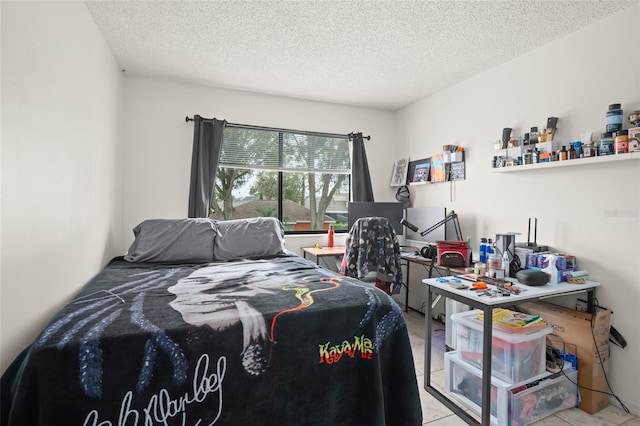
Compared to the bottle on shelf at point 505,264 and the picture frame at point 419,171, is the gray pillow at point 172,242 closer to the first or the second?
the bottle on shelf at point 505,264

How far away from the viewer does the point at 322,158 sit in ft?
13.3

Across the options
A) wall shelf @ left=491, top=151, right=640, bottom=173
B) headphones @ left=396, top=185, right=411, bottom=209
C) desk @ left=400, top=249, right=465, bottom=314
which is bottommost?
desk @ left=400, top=249, right=465, bottom=314

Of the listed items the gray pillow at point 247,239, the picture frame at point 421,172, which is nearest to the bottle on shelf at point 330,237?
the gray pillow at point 247,239

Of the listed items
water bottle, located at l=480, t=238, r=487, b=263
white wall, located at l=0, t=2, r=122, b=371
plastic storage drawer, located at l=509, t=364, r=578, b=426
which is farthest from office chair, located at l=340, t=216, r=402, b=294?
white wall, located at l=0, t=2, r=122, b=371

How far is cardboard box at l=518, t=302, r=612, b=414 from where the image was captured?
1966mm

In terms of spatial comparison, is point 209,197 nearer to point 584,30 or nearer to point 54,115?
point 54,115

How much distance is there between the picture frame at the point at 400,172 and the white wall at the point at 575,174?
91cm

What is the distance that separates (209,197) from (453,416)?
9.34ft

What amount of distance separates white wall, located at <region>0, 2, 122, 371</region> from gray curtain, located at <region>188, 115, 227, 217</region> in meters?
0.97

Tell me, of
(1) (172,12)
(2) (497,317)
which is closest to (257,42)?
(1) (172,12)

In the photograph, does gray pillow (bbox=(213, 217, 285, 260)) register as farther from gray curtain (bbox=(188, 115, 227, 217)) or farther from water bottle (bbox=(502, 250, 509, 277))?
water bottle (bbox=(502, 250, 509, 277))

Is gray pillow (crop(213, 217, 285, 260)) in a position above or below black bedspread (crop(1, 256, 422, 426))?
above

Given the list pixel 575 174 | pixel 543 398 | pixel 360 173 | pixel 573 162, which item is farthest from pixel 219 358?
pixel 360 173

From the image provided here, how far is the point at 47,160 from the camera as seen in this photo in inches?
60.0
